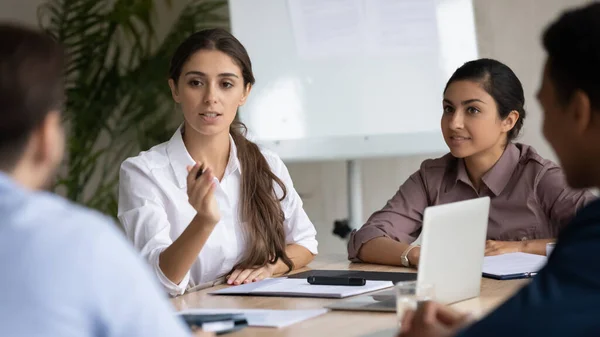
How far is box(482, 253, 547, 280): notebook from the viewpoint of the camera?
7.68 ft

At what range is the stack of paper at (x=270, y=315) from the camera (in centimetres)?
178

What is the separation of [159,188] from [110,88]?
2140mm

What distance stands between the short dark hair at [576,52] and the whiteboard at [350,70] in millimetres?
2566

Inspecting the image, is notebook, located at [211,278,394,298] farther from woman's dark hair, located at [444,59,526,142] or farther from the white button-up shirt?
woman's dark hair, located at [444,59,526,142]

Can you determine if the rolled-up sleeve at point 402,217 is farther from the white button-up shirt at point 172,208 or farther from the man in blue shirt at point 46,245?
the man in blue shirt at point 46,245

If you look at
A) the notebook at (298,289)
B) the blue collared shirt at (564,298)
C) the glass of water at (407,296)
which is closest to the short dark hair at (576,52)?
the blue collared shirt at (564,298)

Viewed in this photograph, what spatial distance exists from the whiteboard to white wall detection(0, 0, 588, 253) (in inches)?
13.6

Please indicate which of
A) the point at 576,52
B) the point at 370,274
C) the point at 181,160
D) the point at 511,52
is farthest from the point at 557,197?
the point at 576,52

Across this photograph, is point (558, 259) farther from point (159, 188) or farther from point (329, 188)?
point (329, 188)

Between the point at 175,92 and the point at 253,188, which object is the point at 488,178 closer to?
the point at 253,188

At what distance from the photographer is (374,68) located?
3.96 meters

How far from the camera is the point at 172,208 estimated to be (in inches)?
102

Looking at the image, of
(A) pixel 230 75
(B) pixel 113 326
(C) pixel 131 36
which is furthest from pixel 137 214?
(C) pixel 131 36


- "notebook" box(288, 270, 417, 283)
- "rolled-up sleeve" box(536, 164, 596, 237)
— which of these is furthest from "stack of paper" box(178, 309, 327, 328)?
"rolled-up sleeve" box(536, 164, 596, 237)
